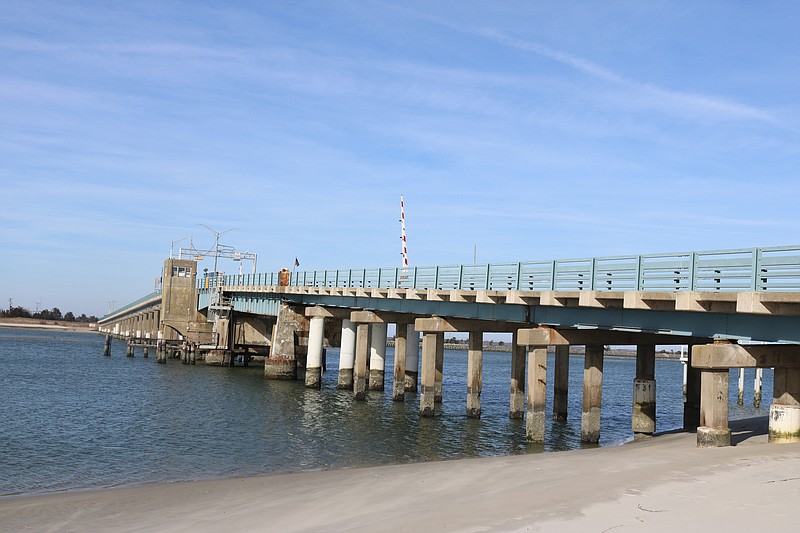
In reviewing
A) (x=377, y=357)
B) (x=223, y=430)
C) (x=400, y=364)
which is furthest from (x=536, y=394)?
(x=377, y=357)

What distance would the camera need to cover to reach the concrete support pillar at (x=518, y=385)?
121 ft

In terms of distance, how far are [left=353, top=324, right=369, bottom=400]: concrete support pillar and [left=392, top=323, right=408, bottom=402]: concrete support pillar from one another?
1.71 m

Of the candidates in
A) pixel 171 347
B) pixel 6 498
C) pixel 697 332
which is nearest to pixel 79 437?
pixel 6 498

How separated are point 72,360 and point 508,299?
197 ft

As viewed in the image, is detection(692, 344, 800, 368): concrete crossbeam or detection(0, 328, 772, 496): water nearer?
detection(692, 344, 800, 368): concrete crossbeam

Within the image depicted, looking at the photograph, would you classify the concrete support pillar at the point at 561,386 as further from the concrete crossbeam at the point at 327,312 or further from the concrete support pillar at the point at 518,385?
the concrete crossbeam at the point at 327,312

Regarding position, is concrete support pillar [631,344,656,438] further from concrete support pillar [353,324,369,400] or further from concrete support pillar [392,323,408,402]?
concrete support pillar [353,324,369,400]

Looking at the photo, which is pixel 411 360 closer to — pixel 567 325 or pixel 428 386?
pixel 428 386

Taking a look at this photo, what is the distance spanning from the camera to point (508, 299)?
2938cm

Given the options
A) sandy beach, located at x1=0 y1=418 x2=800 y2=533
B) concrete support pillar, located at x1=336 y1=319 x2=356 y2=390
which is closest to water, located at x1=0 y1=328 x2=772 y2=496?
concrete support pillar, located at x1=336 y1=319 x2=356 y2=390

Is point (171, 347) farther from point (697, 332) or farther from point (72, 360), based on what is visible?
point (697, 332)

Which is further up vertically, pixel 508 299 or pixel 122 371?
pixel 508 299

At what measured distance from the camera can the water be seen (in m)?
22.2

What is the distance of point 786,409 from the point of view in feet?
63.8
